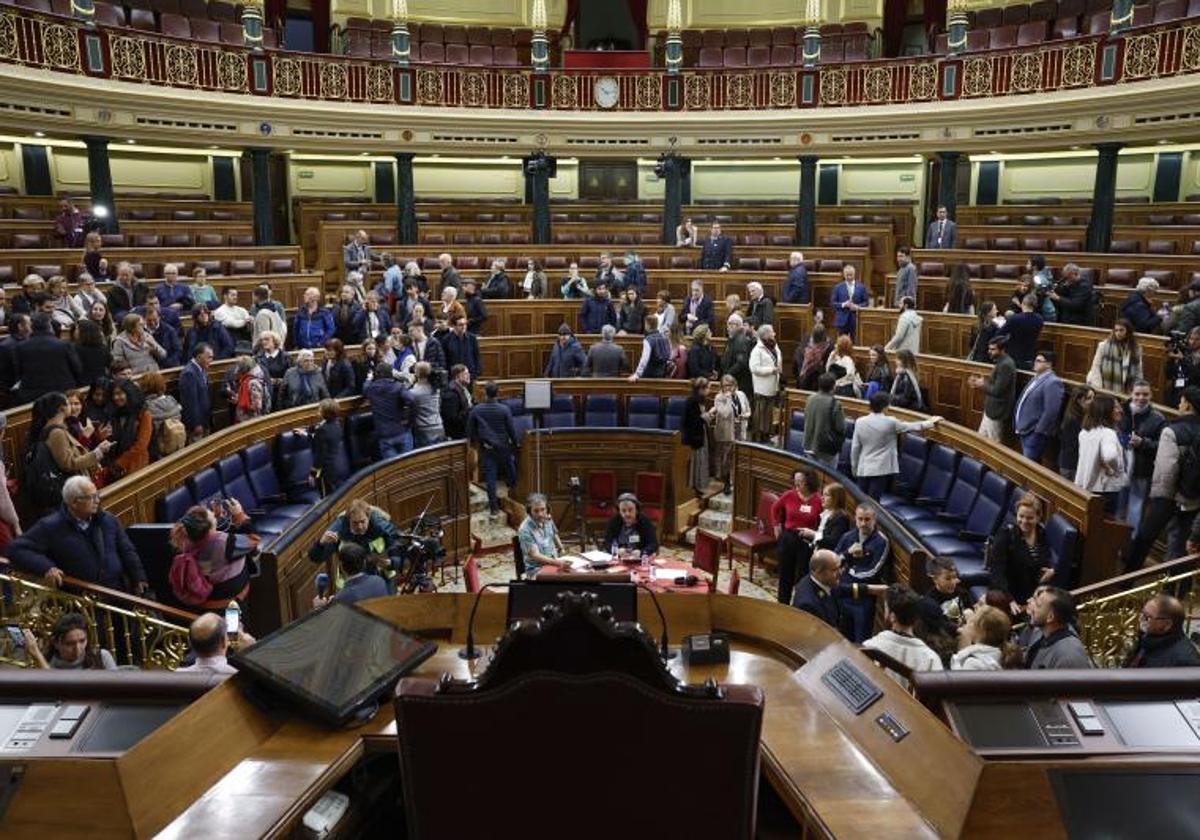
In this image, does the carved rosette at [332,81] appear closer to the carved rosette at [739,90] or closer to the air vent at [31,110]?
the air vent at [31,110]

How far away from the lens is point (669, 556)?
27.1 feet

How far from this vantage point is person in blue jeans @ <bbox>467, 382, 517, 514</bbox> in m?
8.62

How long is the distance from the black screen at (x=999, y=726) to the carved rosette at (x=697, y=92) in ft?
47.1

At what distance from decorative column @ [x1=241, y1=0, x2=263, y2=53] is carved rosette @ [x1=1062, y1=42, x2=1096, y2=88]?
11417mm

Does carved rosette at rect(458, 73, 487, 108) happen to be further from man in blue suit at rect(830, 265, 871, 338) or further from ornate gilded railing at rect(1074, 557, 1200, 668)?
ornate gilded railing at rect(1074, 557, 1200, 668)

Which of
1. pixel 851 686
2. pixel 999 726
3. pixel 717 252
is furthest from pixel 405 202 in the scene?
pixel 999 726

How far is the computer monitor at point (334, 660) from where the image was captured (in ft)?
8.59

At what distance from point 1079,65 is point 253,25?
11726 millimetres

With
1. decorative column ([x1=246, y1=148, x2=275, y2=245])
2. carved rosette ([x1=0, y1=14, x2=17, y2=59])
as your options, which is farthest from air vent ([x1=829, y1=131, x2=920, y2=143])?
carved rosette ([x1=0, y1=14, x2=17, y2=59])

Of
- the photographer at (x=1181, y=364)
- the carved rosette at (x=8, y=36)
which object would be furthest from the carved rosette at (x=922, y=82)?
the carved rosette at (x=8, y=36)

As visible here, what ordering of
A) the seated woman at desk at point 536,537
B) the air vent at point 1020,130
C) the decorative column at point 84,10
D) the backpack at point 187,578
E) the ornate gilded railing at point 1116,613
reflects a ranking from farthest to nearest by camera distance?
the air vent at point 1020,130 → the decorative column at point 84,10 → the seated woman at desk at point 536,537 → the backpack at point 187,578 → the ornate gilded railing at point 1116,613

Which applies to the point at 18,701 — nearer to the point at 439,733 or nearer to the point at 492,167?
the point at 439,733

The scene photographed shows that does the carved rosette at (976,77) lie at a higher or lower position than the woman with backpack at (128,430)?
higher

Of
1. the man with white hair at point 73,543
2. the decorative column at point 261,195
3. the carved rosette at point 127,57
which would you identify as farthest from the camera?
the decorative column at point 261,195
